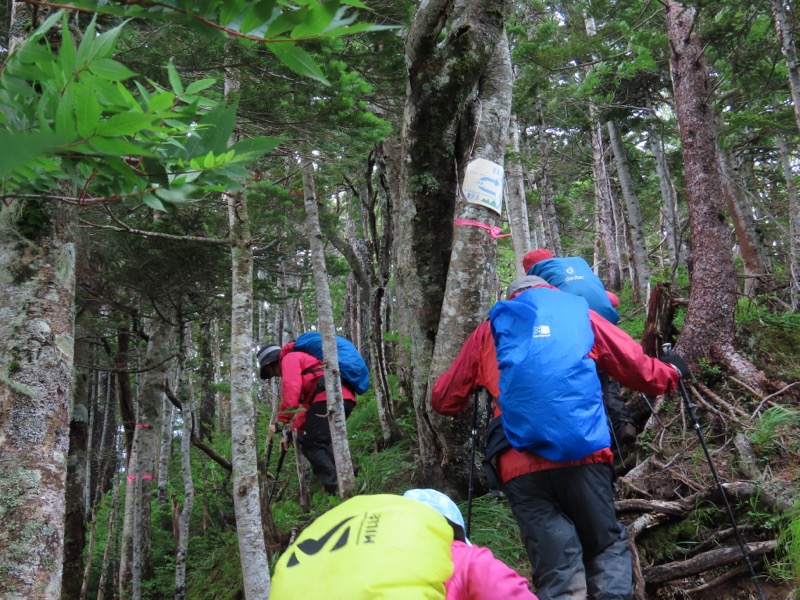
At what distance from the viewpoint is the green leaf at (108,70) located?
1.01 m

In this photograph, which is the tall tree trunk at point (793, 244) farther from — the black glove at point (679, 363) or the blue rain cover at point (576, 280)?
the black glove at point (679, 363)

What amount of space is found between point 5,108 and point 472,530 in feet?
12.8

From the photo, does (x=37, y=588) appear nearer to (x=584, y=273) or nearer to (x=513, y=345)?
(x=513, y=345)

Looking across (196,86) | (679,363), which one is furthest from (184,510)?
(196,86)

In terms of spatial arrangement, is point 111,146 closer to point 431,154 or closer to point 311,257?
point 431,154

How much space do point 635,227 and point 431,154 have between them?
10.5 metres

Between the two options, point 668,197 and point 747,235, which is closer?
point 747,235

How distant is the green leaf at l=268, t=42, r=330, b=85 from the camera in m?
1.07

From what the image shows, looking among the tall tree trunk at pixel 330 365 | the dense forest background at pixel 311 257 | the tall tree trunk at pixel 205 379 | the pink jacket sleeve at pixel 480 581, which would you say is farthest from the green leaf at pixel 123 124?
the tall tree trunk at pixel 205 379

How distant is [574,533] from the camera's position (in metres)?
2.96

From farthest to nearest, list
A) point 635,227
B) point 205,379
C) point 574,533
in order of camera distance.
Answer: point 635,227 → point 205,379 → point 574,533

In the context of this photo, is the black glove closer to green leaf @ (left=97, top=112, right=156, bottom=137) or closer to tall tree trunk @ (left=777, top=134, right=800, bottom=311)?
green leaf @ (left=97, top=112, right=156, bottom=137)

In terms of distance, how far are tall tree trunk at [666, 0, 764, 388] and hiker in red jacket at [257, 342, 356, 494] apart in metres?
4.29

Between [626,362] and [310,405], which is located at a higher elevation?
[626,362]
